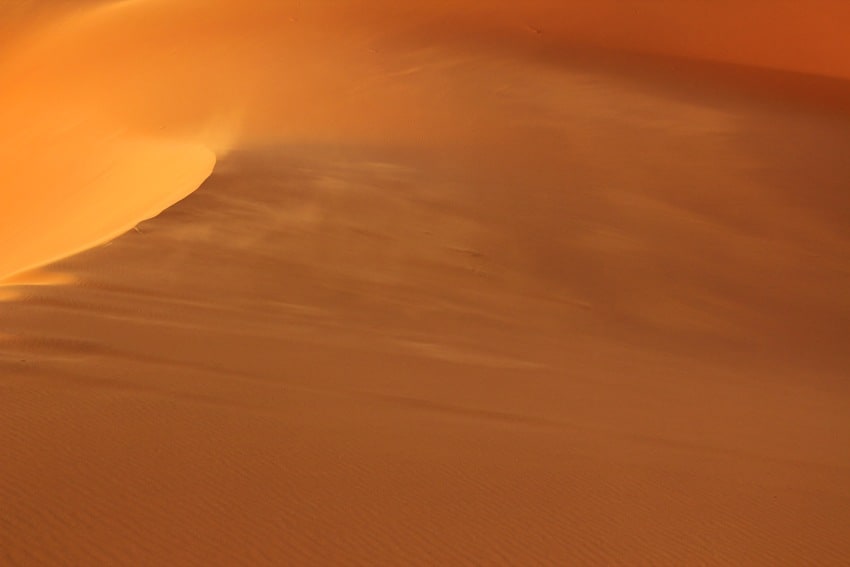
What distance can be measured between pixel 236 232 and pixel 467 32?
335 inches

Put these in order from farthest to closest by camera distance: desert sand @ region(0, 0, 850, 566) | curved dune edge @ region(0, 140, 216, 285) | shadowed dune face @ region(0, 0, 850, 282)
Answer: shadowed dune face @ region(0, 0, 850, 282)
curved dune edge @ region(0, 140, 216, 285)
desert sand @ region(0, 0, 850, 566)

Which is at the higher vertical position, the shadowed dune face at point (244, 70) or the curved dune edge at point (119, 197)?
the shadowed dune face at point (244, 70)

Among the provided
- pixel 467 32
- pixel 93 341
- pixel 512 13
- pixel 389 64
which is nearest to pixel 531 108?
pixel 389 64

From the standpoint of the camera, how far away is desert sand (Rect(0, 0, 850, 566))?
10.8ft

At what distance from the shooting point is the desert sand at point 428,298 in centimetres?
330

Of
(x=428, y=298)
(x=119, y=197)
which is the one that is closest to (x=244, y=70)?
(x=119, y=197)

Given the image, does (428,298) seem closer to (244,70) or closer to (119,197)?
(119,197)

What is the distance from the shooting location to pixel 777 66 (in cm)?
1394

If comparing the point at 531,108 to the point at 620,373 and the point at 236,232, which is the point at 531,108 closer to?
the point at 236,232

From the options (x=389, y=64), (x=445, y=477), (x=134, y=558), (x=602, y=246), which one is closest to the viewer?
(x=134, y=558)

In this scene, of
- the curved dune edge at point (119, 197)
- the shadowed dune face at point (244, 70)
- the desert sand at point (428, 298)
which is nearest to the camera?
the desert sand at point (428, 298)

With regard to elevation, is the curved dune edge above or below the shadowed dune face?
below

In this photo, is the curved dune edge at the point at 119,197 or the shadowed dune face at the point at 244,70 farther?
the shadowed dune face at the point at 244,70

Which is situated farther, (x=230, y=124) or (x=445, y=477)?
(x=230, y=124)
